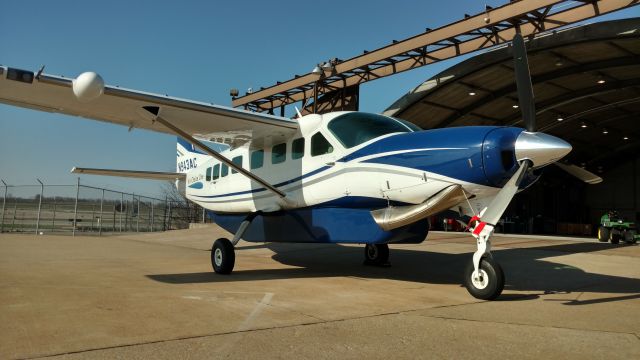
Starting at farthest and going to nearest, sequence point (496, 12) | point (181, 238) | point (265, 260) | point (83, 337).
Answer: point (181, 238) → point (496, 12) → point (265, 260) → point (83, 337)

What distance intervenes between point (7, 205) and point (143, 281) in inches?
802

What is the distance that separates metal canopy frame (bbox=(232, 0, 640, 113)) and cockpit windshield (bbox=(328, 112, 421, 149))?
10159 mm

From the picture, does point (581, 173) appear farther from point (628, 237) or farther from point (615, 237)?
point (628, 237)

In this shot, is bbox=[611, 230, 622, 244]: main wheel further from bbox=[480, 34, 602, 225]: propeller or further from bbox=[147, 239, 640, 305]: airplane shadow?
bbox=[480, 34, 602, 225]: propeller

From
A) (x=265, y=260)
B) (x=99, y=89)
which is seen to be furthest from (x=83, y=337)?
(x=265, y=260)

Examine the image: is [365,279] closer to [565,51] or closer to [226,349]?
[226,349]

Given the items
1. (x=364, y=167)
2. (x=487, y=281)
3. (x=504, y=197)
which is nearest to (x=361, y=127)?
(x=364, y=167)

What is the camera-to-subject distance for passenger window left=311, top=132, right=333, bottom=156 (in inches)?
329

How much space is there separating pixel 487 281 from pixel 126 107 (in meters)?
6.27

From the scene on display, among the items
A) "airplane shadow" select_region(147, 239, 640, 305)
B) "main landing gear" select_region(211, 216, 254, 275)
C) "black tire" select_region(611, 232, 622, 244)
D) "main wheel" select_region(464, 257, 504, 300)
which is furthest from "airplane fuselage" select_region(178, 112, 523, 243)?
"black tire" select_region(611, 232, 622, 244)

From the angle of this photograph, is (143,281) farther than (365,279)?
No

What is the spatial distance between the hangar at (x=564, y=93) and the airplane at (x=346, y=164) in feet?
42.8

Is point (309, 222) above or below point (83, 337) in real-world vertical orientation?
above

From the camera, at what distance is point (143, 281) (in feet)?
24.5
